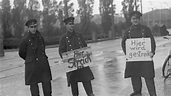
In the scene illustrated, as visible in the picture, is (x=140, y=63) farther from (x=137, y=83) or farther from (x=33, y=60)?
(x=33, y=60)

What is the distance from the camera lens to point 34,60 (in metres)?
5.44

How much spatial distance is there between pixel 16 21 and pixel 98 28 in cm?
1732

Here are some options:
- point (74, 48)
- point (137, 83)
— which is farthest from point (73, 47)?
point (137, 83)

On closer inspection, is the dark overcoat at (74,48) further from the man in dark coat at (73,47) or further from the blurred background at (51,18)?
the blurred background at (51,18)

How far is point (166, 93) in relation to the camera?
6.02 meters

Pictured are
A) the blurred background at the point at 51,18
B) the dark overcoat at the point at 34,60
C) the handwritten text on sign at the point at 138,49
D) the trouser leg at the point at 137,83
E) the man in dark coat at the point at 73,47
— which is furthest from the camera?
the blurred background at the point at 51,18

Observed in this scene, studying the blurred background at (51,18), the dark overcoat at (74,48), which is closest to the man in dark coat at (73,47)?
the dark overcoat at (74,48)

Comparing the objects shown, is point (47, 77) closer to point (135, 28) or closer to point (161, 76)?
point (135, 28)

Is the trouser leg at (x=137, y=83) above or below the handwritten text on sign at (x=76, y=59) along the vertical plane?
below

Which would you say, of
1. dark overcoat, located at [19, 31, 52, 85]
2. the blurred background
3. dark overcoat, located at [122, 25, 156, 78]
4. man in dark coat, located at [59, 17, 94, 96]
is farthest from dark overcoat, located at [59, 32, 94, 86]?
the blurred background

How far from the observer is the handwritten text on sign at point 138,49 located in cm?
567

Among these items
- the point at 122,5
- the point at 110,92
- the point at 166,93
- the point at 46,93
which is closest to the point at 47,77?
the point at 46,93

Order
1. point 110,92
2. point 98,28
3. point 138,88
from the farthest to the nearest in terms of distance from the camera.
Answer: point 98,28
point 110,92
point 138,88

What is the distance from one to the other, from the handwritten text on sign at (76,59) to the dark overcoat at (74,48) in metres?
0.08
